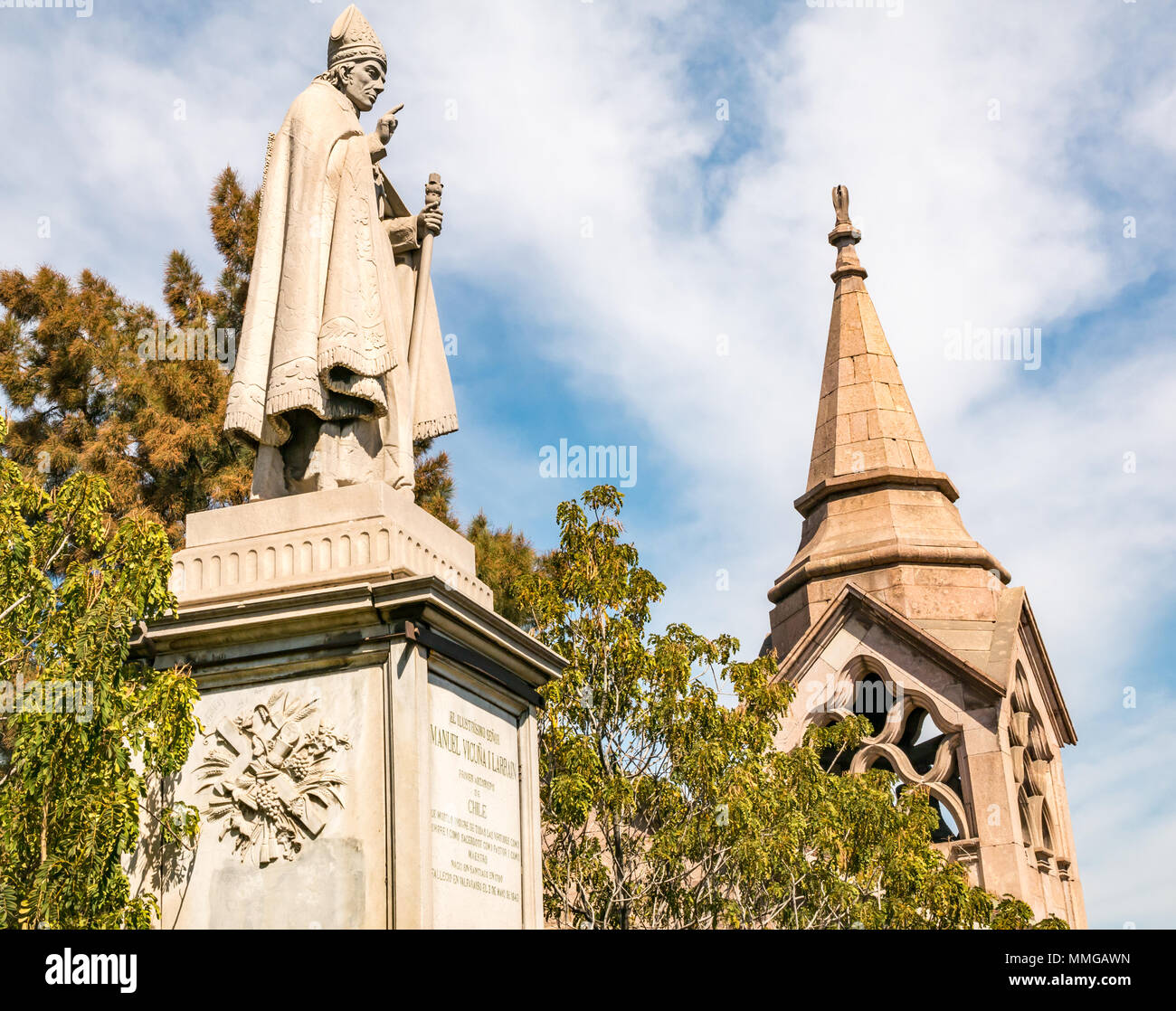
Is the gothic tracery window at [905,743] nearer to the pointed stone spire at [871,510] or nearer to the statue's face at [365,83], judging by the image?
the pointed stone spire at [871,510]

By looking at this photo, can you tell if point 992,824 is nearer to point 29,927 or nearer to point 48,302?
point 48,302

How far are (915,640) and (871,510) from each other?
3209mm

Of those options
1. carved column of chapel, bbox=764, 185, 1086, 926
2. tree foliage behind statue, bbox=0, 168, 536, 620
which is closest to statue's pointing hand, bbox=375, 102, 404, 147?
tree foliage behind statue, bbox=0, 168, 536, 620

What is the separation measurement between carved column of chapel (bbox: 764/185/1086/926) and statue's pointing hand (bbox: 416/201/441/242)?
13.2 meters

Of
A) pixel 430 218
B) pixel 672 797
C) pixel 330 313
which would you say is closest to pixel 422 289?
pixel 430 218

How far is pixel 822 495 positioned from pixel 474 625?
63.8 feet

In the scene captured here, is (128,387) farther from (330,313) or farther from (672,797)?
(330,313)

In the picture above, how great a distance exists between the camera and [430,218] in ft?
31.9

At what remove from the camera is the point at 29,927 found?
7816 millimetres

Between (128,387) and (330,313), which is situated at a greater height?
(128,387)

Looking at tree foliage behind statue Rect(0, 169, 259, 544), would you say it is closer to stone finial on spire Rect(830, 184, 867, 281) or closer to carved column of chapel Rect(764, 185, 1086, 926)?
carved column of chapel Rect(764, 185, 1086, 926)

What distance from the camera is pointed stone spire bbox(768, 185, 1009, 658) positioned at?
25.3 m
